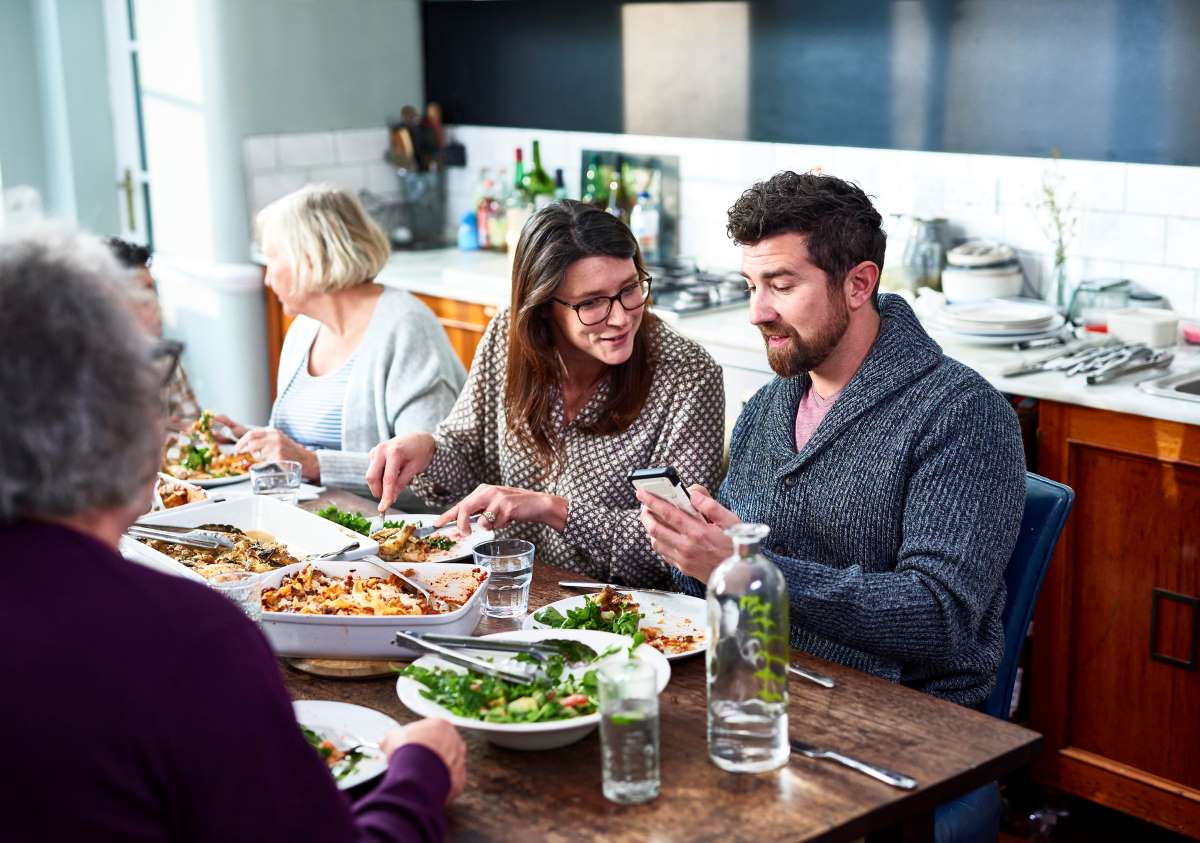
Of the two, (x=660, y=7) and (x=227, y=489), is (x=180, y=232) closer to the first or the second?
(x=660, y=7)

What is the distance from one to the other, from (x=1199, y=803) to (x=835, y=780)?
5.80ft

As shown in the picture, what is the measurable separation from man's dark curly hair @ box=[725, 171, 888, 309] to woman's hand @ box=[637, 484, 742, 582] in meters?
0.49

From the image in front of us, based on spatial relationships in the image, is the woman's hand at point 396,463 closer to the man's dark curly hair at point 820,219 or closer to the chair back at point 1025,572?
the man's dark curly hair at point 820,219

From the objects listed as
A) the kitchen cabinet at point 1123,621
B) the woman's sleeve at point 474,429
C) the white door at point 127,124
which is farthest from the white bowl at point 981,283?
the white door at point 127,124

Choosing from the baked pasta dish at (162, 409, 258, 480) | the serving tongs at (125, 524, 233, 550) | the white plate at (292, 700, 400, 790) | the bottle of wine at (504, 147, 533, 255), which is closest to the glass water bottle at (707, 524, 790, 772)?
the white plate at (292, 700, 400, 790)

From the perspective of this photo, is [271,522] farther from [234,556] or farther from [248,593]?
[248,593]

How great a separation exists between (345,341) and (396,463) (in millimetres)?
856

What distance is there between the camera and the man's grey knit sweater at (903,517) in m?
1.92

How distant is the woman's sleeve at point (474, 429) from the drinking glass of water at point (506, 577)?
0.82 metres

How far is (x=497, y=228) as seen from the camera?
5.20 metres

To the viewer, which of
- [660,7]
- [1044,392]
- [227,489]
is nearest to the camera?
[227,489]

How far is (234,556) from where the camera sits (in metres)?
2.16

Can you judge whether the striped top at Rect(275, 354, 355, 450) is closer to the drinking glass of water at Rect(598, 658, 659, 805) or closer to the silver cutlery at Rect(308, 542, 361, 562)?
the silver cutlery at Rect(308, 542, 361, 562)

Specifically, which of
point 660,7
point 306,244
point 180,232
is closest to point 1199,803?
point 306,244
